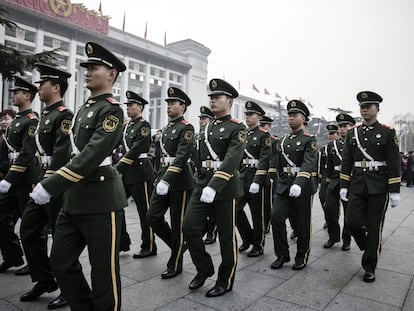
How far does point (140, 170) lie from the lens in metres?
5.06

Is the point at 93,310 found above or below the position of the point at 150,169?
below

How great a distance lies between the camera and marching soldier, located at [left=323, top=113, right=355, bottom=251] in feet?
19.3

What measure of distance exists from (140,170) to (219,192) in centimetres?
177

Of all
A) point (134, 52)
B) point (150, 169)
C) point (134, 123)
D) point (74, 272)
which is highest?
point (134, 52)

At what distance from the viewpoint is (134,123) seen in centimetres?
508

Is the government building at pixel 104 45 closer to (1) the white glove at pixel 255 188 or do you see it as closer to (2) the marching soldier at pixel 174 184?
(2) the marching soldier at pixel 174 184

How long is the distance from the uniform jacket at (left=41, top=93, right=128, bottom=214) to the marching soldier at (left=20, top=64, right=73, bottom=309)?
774 mm

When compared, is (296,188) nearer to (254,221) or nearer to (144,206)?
(254,221)

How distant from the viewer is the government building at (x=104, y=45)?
30.1 metres

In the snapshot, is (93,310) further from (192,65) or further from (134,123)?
(192,65)

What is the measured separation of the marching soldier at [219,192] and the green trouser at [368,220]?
1.51 metres

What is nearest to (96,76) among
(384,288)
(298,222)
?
(298,222)

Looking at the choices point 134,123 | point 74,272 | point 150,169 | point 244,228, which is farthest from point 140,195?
point 74,272

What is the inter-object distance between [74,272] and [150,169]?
262 centimetres
